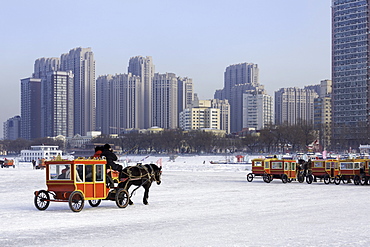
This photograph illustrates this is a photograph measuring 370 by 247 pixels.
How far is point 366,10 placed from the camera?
169 metres

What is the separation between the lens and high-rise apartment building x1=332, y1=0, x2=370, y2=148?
560 feet

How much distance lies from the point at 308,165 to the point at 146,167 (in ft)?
65.5

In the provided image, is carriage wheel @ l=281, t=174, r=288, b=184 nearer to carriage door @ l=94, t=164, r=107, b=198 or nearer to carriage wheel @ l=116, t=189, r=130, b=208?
carriage wheel @ l=116, t=189, r=130, b=208

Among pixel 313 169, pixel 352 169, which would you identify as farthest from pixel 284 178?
pixel 352 169

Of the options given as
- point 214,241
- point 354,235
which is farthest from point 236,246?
point 354,235

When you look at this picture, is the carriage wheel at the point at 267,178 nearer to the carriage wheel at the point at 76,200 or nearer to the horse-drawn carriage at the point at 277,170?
the horse-drawn carriage at the point at 277,170

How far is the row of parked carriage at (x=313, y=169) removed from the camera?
36.2 meters

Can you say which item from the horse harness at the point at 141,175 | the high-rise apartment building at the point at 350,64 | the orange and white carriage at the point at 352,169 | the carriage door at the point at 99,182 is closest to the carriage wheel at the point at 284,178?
the orange and white carriage at the point at 352,169

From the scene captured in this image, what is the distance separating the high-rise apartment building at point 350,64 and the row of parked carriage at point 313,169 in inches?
5178

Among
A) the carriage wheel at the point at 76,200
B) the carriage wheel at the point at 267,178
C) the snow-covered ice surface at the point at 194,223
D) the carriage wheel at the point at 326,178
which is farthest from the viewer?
the carriage wheel at the point at 267,178

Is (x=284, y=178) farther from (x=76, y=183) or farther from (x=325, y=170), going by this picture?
(x=76, y=183)

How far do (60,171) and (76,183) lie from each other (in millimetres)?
743

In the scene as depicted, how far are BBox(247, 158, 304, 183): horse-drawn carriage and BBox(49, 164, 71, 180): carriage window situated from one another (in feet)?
67.4

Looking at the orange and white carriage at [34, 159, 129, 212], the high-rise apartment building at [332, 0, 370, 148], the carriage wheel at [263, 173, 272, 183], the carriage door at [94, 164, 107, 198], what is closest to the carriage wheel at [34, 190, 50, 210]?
the orange and white carriage at [34, 159, 129, 212]
